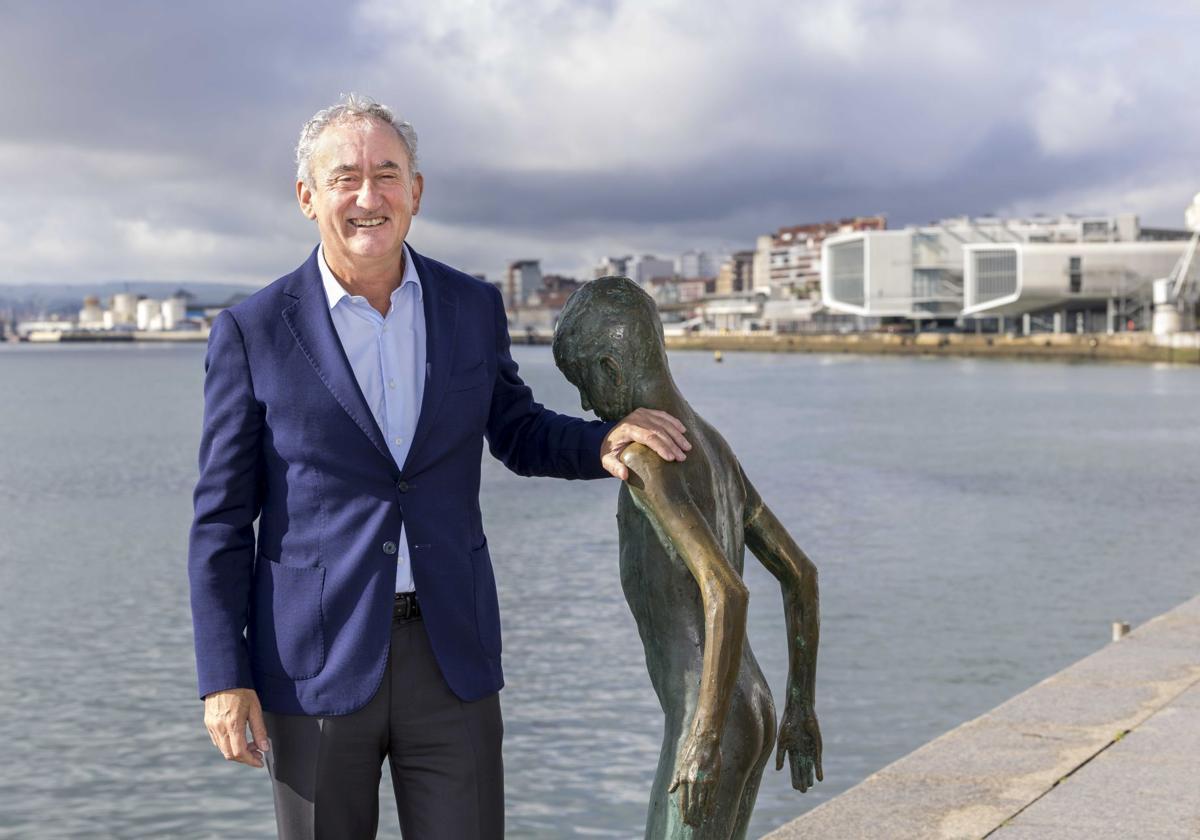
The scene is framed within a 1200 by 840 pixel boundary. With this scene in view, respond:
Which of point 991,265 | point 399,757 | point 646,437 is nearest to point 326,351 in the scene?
point 646,437

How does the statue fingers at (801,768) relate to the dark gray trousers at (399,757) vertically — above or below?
below

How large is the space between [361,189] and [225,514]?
66 centimetres

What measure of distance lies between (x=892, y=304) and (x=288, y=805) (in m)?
121

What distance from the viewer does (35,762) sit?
9125 mm

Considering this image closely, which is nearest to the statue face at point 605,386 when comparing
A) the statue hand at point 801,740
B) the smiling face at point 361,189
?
the smiling face at point 361,189

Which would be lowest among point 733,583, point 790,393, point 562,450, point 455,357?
point 790,393

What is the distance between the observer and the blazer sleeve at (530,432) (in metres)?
2.97

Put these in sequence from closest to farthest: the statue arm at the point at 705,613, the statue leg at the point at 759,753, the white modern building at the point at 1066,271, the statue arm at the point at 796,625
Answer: the statue arm at the point at 705,613, the statue leg at the point at 759,753, the statue arm at the point at 796,625, the white modern building at the point at 1066,271

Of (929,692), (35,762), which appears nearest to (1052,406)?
(929,692)

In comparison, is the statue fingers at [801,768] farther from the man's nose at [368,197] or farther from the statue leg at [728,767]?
the man's nose at [368,197]

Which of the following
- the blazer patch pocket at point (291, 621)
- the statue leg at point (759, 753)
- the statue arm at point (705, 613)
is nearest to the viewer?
the statue arm at point (705, 613)

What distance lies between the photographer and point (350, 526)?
9.31 ft

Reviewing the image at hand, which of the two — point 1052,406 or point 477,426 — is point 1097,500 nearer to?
point 477,426

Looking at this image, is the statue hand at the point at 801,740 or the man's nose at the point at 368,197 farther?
the statue hand at the point at 801,740
